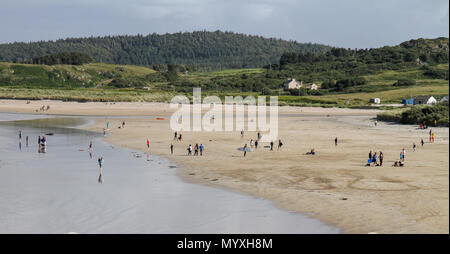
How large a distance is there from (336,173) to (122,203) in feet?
42.3

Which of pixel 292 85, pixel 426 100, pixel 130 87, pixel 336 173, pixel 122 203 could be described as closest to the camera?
pixel 122 203

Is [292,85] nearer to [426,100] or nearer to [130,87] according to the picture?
[130,87]

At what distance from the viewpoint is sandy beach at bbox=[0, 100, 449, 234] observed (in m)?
18.9

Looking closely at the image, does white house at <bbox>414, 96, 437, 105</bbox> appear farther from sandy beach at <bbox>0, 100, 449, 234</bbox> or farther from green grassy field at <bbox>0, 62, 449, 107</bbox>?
sandy beach at <bbox>0, 100, 449, 234</bbox>

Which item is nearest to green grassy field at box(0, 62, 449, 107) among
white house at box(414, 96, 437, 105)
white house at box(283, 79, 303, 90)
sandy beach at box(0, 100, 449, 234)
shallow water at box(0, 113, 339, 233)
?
white house at box(283, 79, 303, 90)

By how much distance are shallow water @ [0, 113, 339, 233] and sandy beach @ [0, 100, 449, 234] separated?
1458 millimetres

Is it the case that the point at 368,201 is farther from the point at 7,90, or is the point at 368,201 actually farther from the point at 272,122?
A: the point at 7,90

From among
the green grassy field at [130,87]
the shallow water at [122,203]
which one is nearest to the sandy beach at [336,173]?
the shallow water at [122,203]

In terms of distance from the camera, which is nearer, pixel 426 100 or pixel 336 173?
pixel 336 173

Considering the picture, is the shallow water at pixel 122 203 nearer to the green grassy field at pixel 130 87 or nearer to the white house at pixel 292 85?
the green grassy field at pixel 130 87

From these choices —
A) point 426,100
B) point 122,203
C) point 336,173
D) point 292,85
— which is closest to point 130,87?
point 292,85

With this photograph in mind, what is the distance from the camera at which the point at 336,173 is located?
28141 millimetres

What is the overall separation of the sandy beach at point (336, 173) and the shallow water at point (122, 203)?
4.78ft

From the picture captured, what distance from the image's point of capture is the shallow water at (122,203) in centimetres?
1791
